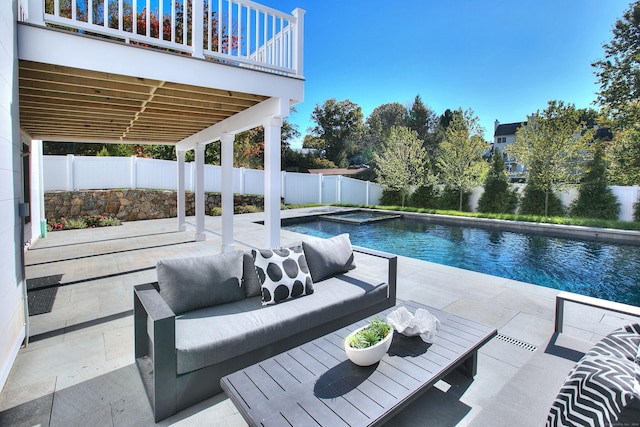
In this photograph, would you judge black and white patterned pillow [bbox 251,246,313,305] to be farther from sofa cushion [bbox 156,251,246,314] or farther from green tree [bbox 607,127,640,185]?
green tree [bbox 607,127,640,185]

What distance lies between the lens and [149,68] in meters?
3.65

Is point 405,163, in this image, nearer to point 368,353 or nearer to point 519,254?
point 519,254

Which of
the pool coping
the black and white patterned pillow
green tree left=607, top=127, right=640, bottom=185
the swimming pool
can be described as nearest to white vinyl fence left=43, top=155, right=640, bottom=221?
green tree left=607, top=127, right=640, bottom=185

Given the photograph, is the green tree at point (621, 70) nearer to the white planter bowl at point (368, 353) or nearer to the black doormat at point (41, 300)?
the white planter bowl at point (368, 353)

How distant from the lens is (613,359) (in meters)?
1.34

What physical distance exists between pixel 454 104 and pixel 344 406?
2827 cm

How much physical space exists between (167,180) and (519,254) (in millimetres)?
11992

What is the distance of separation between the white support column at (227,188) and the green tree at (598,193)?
12374mm

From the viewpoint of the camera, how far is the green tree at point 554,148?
37.8ft

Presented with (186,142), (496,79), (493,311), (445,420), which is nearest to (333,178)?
(186,142)

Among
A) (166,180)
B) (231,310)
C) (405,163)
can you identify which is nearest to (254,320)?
(231,310)

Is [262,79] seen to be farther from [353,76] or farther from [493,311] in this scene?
[353,76]

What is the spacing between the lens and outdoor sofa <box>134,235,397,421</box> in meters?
2.04

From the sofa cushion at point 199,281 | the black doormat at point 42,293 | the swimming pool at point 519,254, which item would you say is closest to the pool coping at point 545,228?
the swimming pool at point 519,254
